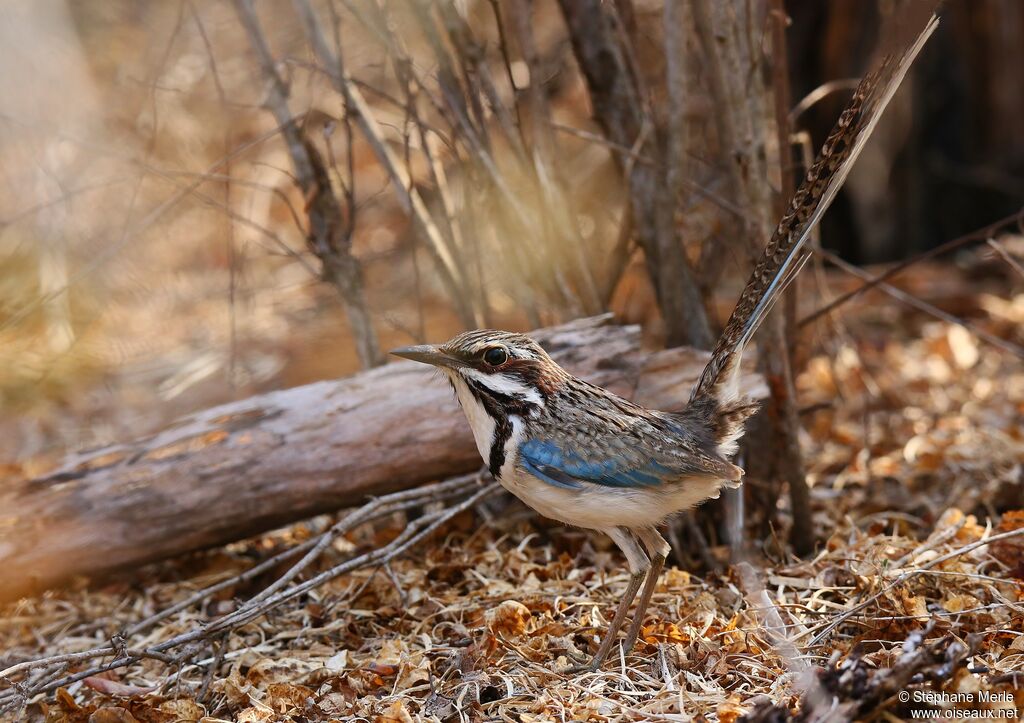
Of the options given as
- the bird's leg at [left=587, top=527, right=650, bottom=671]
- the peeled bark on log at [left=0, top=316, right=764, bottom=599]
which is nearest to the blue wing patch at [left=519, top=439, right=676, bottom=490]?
the bird's leg at [left=587, top=527, right=650, bottom=671]

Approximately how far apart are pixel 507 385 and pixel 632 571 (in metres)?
0.96

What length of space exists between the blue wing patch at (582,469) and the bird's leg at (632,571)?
300 millimetres

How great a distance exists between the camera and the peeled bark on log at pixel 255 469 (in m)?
4.98

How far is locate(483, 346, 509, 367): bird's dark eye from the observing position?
13.7 ft

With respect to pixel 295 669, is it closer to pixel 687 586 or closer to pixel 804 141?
pixel 687 586

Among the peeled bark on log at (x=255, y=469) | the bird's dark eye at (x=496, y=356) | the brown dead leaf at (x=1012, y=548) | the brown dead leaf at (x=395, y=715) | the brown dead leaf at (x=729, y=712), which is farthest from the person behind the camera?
the peeled bark on log at (x=255, y=469)

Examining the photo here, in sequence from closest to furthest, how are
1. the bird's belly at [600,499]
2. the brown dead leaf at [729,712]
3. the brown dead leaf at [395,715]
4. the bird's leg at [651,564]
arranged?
the brown dead leaf at [729,712] < the brown dead leaf at [395,715] < the bird's belly at [600,499] < the bird's leg at [651,564]

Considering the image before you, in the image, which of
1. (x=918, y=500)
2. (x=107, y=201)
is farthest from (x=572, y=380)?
(x=107, y=201)

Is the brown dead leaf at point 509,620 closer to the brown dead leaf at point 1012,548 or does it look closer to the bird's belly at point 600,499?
the bird's belly at point 600,499

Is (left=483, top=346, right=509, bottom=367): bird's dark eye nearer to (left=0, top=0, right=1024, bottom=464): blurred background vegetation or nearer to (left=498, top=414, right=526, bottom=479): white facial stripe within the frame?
(left=498, top=414, right=526, bottom=479): white facial stripe

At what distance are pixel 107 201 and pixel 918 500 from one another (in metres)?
8.46

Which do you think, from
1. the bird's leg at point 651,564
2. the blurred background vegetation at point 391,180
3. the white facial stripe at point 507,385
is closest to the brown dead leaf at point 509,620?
the bird's leg at point 651,564

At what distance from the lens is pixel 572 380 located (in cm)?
440

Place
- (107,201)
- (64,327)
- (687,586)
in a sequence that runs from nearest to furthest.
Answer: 1. (687,586)
2. (64,327)
3. (107,201)
